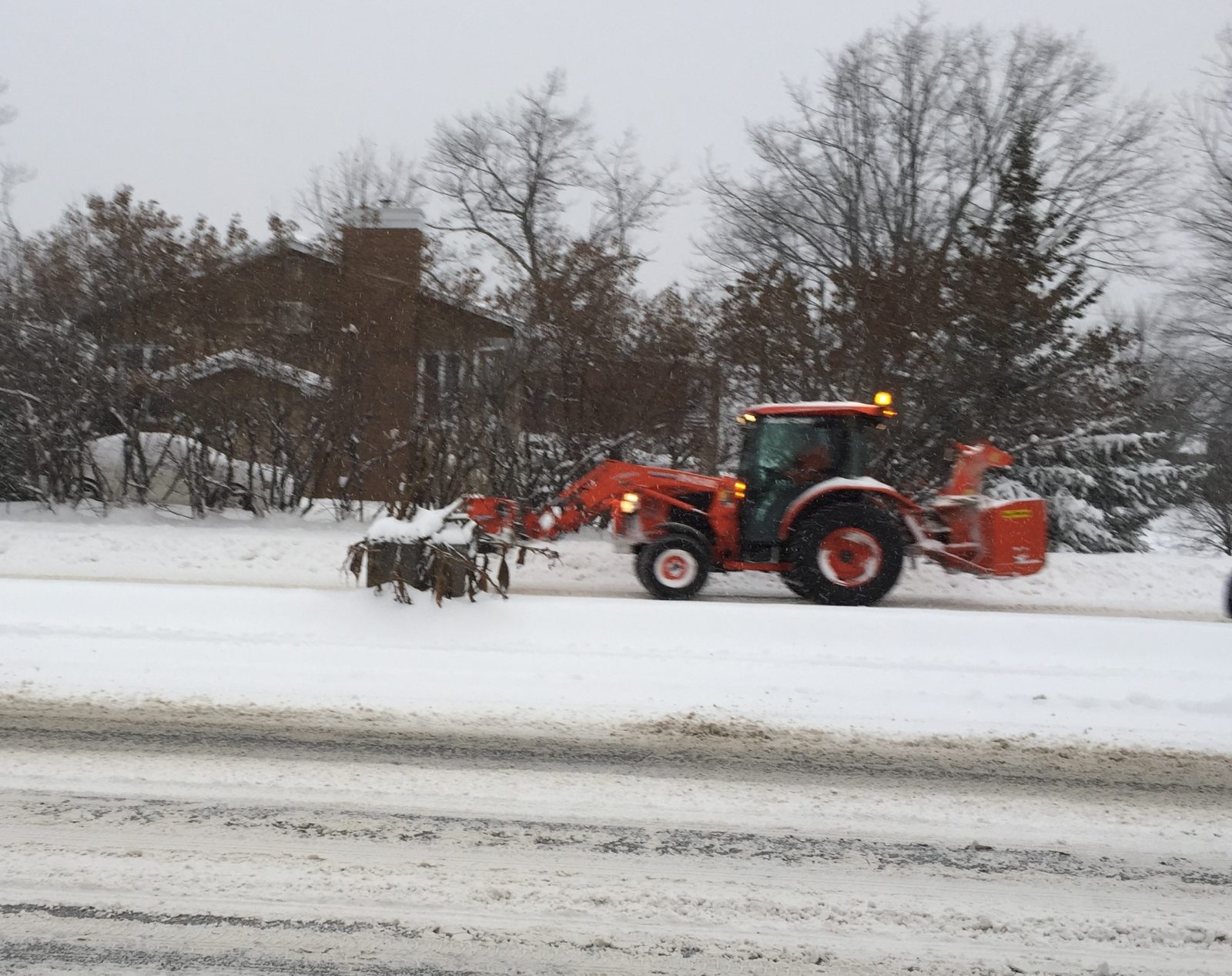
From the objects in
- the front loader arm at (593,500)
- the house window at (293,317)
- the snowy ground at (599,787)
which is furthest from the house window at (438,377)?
the snowy ground at (599,787)

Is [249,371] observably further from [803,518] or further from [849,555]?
[849,555]

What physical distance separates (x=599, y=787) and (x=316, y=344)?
1318cm

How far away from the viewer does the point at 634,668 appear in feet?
22.0

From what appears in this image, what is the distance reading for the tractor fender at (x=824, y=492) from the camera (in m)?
10.3

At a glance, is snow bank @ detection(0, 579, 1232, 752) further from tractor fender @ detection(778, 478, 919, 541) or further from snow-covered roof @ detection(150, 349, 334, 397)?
snow-covered roof @ detection(150, 349, 334, 397)

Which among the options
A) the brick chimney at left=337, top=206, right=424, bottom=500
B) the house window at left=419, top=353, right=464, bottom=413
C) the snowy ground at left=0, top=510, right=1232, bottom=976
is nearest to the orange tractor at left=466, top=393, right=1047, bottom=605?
the snowy ground at left=0, top=510, right=1232, bottom=976

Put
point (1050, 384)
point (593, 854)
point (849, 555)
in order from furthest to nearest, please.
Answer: point (1050, 384), point (849, 555), point (593, 854)

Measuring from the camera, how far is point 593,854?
3.94 metres

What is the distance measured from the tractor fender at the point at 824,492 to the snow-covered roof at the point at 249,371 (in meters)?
8.78

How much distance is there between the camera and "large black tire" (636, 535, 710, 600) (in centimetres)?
1039

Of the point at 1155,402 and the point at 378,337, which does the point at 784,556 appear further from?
the point at 1155,402

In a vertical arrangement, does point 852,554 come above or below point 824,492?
below

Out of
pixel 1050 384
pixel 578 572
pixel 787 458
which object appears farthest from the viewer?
pixel 1050 384

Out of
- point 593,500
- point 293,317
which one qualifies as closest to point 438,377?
point 293,317
